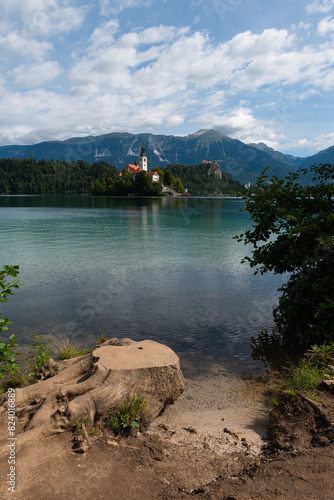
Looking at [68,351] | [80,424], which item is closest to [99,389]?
[80,424]

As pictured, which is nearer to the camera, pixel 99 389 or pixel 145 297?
pixel 99 389

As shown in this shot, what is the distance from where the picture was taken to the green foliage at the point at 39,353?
11.1 meters

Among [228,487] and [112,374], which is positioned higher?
[112,374]

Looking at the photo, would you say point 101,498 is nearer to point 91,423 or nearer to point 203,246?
point 91,423

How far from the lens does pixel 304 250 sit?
43.0ft

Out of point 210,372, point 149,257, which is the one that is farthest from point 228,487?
point 149,257

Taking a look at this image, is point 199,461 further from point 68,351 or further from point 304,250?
point 304,250

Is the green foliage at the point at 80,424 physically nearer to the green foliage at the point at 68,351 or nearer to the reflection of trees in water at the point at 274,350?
the green foliage at the point at 68,351

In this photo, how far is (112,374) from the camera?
25.6ft

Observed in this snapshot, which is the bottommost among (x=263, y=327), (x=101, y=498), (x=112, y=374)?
(x=263, y=327)

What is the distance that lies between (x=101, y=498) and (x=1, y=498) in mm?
1524

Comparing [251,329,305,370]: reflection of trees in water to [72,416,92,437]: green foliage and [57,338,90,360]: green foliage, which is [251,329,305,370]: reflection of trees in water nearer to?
[57,338,90,360]: green foliage

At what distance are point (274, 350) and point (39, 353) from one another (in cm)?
863

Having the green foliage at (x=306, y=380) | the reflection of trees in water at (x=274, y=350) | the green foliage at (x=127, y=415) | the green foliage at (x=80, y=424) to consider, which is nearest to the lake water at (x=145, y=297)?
the reflection of trees in water at (x=274, y=350)
